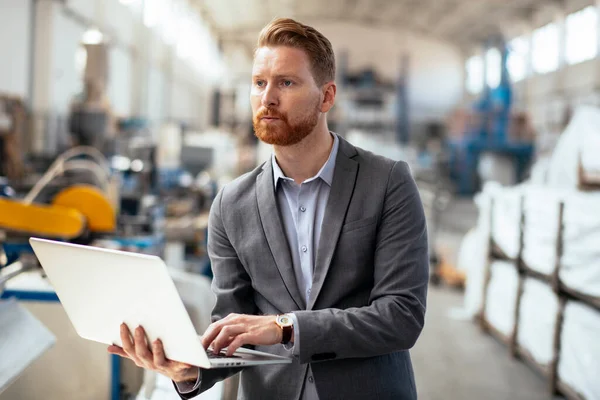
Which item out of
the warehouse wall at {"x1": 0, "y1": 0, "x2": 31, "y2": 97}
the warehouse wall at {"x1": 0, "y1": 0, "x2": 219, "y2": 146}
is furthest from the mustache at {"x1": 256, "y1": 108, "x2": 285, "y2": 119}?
the warehouse wall at {"x1": 0, "y1": 0, "x2": 31, "y2": 97}

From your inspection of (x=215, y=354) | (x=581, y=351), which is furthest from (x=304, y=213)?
(x=581, y=351)

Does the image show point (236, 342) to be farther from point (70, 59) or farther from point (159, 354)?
point (70, 59)

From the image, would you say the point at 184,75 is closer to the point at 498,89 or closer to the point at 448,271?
the point at 498,89

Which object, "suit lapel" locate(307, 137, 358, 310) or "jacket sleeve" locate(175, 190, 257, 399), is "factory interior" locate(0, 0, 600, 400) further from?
"jacket sleeve" locate(175, 190, 257, 399)

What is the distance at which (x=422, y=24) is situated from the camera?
21.8 meters

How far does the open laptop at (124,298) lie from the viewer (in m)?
1.08

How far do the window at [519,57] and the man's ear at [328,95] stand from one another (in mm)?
18644

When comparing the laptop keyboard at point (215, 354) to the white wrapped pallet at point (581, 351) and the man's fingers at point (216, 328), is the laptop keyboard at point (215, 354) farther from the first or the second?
the white wrapped pallet at point (581, 351)

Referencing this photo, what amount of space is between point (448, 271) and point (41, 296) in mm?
5206

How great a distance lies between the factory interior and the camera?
2572mm

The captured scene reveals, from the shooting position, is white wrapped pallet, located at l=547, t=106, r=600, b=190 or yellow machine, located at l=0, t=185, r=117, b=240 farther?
white wrapped pallet, located at l=547, t=106, r=600, b=190

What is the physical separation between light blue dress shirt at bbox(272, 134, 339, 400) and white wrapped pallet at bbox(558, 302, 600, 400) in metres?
2.16

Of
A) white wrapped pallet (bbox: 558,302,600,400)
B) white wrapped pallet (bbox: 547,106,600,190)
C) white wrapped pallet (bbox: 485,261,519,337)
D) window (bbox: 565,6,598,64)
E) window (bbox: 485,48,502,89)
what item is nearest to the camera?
white wrapped pallet (bbox: 558,302,600,400)

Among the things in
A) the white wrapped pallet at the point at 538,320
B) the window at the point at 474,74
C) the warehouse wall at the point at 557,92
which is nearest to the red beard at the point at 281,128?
the white wrapped pallet at the point at 538,320
